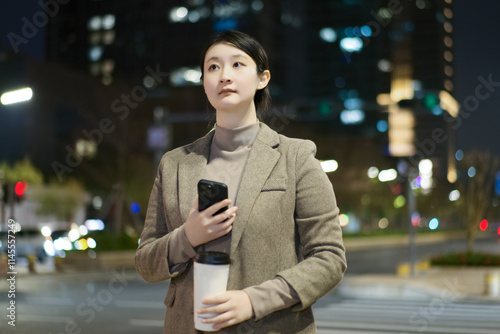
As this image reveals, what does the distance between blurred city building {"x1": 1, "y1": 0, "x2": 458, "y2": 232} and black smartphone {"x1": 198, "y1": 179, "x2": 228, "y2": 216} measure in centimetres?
98

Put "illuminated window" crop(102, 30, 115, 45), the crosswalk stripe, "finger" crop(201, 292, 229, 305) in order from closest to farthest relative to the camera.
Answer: "finger" crop(201, 292, 229, 305) < the crosswalk stripe < "illuminated window" crop(102, 30, 115, 45)

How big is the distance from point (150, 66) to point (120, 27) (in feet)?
40.6

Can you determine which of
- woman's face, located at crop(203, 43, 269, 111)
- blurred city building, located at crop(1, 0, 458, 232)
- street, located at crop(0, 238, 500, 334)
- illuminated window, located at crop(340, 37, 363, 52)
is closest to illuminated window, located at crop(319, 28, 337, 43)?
blurred city building, located at crop(1, 0, 458, 232)

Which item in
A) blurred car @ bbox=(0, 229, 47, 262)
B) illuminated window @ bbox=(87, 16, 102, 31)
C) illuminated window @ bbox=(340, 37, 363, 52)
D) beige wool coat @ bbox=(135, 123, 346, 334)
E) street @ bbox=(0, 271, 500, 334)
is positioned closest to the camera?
beige wool coat @ bbox=(135, 123, 346, 334)

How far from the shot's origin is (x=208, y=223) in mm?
1874

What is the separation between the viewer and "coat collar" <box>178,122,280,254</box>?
6.42 feet

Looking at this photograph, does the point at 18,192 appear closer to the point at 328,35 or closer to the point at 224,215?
the point at 224,215

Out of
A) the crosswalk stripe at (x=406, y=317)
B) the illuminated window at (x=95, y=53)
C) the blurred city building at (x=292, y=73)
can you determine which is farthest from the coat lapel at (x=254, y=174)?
the illuminated window at (x=95, y=53)

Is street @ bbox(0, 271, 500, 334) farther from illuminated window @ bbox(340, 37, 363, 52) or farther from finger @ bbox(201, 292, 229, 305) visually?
illuminated window @ bbox(340, 37, 363, 52)

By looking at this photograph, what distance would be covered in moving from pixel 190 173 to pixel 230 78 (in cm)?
34

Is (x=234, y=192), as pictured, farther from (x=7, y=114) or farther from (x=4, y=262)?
(x=7, y=114)

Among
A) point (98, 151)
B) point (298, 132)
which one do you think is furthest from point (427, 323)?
point (298, 132)

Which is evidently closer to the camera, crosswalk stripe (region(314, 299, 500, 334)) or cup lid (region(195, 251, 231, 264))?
cup lid (region(195, 251, 231, 264))

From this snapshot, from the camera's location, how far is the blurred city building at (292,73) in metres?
36.7
